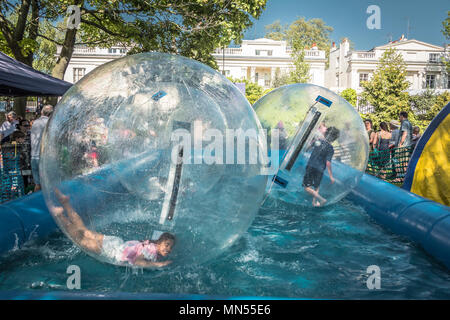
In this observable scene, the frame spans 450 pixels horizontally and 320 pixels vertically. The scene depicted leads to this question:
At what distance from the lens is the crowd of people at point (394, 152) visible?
8.02 m

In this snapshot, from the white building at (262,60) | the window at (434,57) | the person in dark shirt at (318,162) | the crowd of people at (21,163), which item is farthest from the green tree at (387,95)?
the crowd of people at (21,163)

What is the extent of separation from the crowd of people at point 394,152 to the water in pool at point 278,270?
13.0ft

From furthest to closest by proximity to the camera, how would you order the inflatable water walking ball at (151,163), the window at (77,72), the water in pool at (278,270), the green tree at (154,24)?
the window at (77,72)
the green tree at (154,24)
the water in pool at (278,270)
the inflatable water walking ball at (151,163)

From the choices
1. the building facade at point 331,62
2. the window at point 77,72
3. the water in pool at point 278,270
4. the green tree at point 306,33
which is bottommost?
the water in pool at point 278,270

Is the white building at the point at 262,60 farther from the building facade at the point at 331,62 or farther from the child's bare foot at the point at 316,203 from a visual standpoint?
the child's bare foot at the point at 316,203

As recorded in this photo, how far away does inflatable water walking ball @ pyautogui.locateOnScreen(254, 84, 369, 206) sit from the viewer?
457cm

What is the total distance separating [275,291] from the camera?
2896 mm

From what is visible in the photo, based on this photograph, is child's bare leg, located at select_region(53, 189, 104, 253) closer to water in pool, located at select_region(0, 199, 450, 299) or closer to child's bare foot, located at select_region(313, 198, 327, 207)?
water in pool, located at select_region(0, 199, 450, 299)

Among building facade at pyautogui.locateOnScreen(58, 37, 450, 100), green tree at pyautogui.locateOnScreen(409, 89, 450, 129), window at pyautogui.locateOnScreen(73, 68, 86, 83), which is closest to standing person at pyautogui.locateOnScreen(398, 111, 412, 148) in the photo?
A: green tree at pyautogui.locateOnScreen(409, 89, 450, 129)

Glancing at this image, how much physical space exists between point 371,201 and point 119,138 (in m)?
3.81

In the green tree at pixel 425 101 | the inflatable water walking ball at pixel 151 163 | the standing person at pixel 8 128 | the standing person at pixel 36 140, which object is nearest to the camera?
the inflatable water walking ball at pixel 151 163

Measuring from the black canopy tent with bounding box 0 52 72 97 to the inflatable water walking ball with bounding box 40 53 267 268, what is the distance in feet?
14.5
